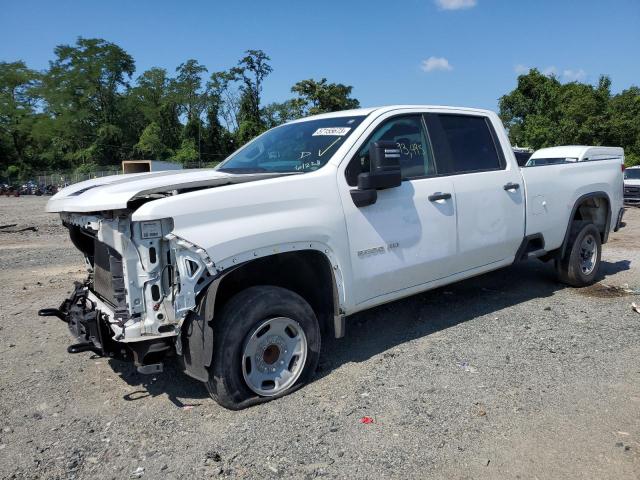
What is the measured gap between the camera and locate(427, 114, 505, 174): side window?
186 inches

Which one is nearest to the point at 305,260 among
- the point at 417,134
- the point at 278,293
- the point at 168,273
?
the point at 278,293

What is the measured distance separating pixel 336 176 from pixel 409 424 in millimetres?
1805

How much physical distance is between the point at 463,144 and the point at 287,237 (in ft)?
7.63

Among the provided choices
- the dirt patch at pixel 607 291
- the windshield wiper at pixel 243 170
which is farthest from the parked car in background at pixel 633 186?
the windshield wiper at pixel 243 170

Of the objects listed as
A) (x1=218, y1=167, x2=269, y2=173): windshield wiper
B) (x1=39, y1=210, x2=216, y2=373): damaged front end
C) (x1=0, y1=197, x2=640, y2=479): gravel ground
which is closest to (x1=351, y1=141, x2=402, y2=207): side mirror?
(x1=218, y1=167, x2=269, y2=173): windshield wiper

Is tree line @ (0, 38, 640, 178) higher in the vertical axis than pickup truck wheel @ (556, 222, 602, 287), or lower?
higher

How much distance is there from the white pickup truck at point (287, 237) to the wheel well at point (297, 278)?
0.5 inches

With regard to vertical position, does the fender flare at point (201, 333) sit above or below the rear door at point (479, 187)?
below

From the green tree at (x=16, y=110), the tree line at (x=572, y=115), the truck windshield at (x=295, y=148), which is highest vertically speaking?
the green tree at (x=16, y=110)

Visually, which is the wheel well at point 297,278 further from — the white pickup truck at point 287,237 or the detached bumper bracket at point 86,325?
the detached bumper bracket at point 86,325

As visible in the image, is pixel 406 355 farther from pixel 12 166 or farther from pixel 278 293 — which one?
pixel 12 166

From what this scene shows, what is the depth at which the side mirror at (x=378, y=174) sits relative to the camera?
12.5 ft

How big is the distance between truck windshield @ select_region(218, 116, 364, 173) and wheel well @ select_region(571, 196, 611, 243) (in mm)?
3746

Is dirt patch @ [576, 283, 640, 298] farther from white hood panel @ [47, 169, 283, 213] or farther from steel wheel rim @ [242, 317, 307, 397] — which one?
white hood panel @ [47, 169, 283, 213]
